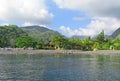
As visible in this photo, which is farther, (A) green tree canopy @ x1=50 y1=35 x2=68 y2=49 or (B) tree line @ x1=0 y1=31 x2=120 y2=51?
(B) tree line @ x1=0 y1=31 x2=120 y2=51

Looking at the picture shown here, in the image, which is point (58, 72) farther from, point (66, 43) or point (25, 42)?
point (25, 42)

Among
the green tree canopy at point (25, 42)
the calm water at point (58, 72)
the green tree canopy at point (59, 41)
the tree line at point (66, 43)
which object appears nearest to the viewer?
the calm water at point (58, 72)

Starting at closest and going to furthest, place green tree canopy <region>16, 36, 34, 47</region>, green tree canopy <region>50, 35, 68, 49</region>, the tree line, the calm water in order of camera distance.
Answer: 1. the calm water
2. green tree canopy <region>50, 35, 68, 49</region>
3. the tree line
4. green tree canopy <region>16, 36, 34, 47</region>

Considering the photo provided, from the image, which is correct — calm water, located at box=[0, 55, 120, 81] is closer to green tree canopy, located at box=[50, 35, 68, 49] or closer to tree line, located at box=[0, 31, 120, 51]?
green tree canopy, located at box=[50, 35, 68, 49]

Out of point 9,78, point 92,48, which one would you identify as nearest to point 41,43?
point 92,48

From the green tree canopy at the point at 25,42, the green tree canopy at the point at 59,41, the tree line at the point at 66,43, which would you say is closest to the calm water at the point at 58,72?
the green tree canopy at the point at 59,41

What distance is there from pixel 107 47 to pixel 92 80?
129 m

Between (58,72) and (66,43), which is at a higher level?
(66,43)

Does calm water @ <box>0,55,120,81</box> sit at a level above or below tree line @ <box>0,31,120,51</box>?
below

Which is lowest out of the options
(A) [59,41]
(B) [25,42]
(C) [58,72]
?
(C) [58,72]

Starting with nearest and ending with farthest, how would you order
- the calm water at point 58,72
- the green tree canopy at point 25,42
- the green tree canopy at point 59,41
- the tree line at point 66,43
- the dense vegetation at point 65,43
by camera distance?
the calm water at point 58,72 < the green tree canopy at point 59,41 < the tree line at point 66,43 < the dense vegetation at point 65,43 < the green tree canopy at point 25,42

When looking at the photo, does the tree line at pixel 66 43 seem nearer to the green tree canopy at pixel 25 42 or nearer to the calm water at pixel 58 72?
the green tree canopy at pixel 25 42

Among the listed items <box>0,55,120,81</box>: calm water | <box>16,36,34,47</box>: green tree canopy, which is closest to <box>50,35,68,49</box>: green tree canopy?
<box>16,36,34,47</box>: green tree canopy

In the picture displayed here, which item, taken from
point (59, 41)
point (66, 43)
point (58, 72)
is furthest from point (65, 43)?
point (58, 72)
